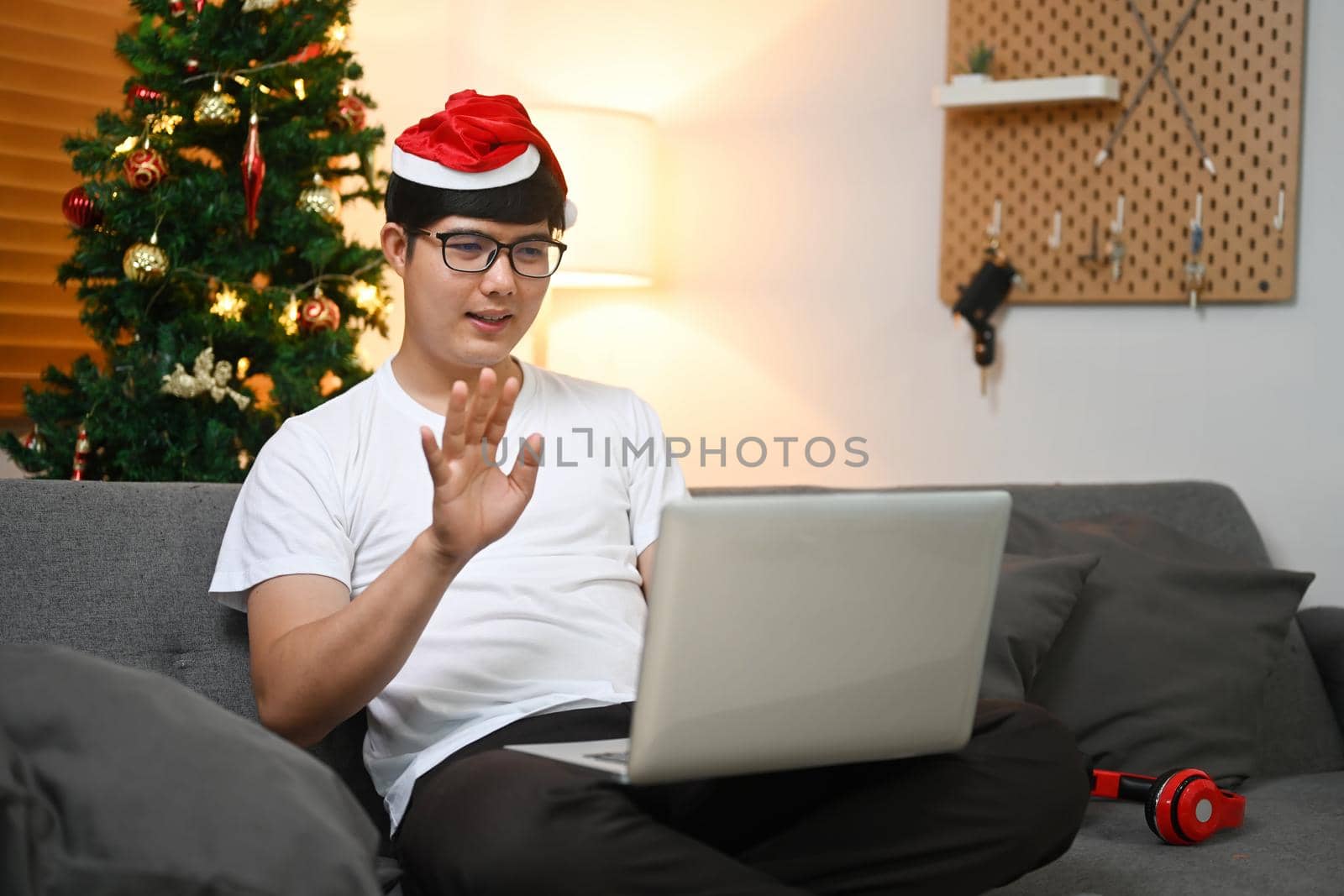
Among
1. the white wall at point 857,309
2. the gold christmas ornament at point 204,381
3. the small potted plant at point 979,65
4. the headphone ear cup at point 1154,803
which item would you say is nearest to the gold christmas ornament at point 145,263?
the gold christmas ornament at point 204,381

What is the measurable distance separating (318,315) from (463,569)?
867 mm

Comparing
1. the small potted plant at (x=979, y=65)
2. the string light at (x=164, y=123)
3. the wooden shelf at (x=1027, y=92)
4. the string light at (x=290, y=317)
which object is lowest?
the string light at (x=290, y=317)

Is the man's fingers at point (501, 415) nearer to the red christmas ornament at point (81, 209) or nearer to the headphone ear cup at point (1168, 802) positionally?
the headphone ear cup at point (1168, 802)

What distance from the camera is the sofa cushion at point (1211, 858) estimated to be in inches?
58.4

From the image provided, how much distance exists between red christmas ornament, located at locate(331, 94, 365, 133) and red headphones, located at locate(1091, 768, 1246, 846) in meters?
1.64

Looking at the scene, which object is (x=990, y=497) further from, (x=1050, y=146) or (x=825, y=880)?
(x=1050, y=146)

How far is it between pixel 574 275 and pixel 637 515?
3.92 feet

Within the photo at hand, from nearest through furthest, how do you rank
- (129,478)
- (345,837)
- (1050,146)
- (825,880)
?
(345,837)
(825,880)
(129,478)
(1050,146)

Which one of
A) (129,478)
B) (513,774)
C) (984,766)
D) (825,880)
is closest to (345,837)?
(513,774)

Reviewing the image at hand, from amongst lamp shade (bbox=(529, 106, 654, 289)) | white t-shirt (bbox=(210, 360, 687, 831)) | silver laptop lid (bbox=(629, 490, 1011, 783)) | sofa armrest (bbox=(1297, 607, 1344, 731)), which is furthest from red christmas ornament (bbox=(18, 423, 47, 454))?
sofa armrest (bbox=(1297, 607, 1344, 731))

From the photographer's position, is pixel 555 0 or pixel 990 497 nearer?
pixel 990 497

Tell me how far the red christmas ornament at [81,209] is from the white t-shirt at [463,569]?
2.73 feet

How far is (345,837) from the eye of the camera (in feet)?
3.01

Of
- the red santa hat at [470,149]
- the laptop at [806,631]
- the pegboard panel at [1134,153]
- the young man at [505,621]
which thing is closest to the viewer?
the laptop at [806,631]
